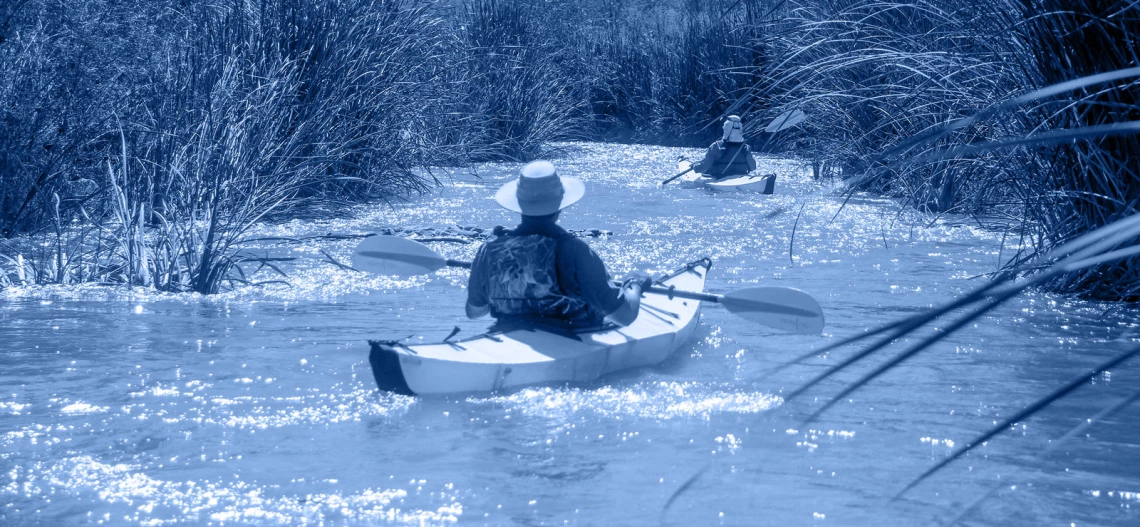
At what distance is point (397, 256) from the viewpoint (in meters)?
6.38

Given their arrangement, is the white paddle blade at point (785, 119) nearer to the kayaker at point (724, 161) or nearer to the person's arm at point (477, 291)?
the person's arm at point (477, 291)

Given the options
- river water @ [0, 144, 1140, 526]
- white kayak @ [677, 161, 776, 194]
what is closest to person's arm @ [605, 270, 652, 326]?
river water @ [0, 144, 1140, 526]

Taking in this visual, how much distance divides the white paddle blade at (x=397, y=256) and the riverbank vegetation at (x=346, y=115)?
1.28 meters

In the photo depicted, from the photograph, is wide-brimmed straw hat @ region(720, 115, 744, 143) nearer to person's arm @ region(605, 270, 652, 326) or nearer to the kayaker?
the kayaker

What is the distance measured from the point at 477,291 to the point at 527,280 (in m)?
0.30

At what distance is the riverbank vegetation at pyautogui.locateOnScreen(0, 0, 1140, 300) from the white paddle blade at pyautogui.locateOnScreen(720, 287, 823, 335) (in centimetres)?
93

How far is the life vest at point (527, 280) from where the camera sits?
5.20 meters

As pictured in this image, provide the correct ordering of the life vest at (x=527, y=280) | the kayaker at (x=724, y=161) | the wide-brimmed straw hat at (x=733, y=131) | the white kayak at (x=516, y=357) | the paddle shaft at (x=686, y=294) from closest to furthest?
the white kayak at (x=516, y=357), the life vest at (x=527, y=280), the paddle shaft at (x=686, y=294), the wide-brimmed straw hat at (x=733, y=131), the kayaker at (x=724, y=161)

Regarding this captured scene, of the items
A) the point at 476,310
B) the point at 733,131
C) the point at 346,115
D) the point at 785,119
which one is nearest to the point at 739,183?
the point at 733,131

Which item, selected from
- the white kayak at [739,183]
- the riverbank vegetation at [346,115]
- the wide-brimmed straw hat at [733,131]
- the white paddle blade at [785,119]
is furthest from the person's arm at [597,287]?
the white kayak at [739,183]

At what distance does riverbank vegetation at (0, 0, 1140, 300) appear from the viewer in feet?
19.9

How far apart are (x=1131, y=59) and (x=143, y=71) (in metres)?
7.54

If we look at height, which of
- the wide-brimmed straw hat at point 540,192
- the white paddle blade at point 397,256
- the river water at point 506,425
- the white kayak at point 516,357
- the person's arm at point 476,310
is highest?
the wide-brimmed straw hat at point 540,192

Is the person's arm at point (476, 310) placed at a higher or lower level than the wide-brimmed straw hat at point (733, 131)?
lower
